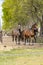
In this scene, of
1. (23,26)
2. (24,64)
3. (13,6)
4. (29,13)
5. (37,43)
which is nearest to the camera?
(24,64)

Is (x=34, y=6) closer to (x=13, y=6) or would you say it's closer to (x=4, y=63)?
(x=13, y=6)

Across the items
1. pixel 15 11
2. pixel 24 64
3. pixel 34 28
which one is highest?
pixel 15 11

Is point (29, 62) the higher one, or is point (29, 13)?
point (29, 13)

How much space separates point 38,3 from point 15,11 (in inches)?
122

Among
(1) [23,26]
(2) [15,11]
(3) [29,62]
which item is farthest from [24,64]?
(1) [23,26]

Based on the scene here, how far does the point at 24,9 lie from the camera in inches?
924

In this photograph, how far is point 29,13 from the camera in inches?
934

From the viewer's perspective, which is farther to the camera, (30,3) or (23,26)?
(23,26)

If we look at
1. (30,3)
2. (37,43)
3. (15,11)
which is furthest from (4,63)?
(15,11)

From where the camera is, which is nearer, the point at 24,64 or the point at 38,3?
the point at 24,64

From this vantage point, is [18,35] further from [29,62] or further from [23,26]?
[29,62]

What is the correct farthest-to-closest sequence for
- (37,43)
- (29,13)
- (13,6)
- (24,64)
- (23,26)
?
(23,26) → (13,6) → (29,13) → (37,43) → (24,64)

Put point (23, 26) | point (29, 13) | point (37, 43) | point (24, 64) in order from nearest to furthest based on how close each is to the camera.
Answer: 1. point (24, 64)
2. point (37, 43)
3. point (29, 13)
4. point (23, 26)

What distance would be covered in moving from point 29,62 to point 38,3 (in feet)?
34.2
